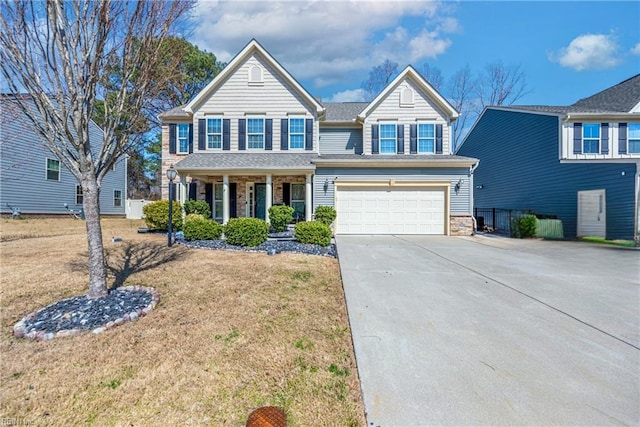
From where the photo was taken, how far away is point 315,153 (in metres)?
14.4

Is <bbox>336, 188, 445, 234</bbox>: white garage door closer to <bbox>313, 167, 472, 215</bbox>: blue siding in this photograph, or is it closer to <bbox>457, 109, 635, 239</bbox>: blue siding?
<bbox>313, 167, 472, 215</bbox>: blue siding

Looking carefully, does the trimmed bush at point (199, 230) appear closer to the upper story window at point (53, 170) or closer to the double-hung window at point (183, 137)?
the double-hung window at point (183, 137)

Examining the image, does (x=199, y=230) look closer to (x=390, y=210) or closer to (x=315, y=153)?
(x=315, y=153)

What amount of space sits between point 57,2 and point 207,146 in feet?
35.2

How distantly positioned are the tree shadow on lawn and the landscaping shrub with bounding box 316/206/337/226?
5227 millimetres

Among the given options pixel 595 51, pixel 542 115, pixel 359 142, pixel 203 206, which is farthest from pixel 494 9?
pixel 595 51

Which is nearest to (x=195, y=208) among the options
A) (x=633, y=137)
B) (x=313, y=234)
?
(x=313, y=234)

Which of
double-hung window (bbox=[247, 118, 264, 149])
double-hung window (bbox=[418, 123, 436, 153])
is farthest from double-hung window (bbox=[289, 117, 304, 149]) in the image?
double-hung window (bbox=[418, 123, 436, 153])

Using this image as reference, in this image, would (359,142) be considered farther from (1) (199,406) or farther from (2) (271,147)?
(1) (199,406)

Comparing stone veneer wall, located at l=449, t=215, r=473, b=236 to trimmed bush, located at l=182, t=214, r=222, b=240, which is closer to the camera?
trimmed bush, located at l=182, t=214, r=222, b=240

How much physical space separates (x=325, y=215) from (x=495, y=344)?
29.4ft

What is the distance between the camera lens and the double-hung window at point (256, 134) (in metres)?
14.3

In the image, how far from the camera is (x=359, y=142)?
15.8 metres

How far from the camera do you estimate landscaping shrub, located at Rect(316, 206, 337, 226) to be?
1216cm
